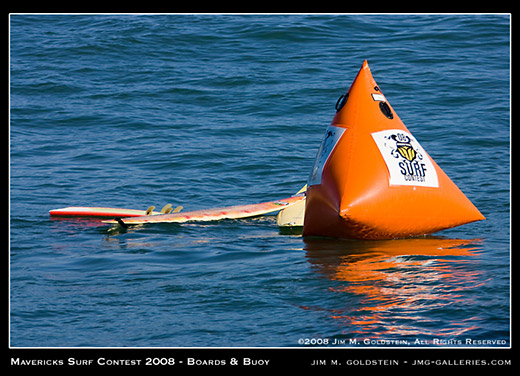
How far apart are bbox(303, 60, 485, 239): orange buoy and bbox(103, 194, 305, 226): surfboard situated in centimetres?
157

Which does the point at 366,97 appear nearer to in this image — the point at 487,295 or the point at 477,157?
the point at 487,295

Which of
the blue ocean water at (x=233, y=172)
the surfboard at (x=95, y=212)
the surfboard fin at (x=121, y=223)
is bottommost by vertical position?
the surfboard at (x=95, y=212)

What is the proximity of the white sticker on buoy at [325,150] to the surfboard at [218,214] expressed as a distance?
1512 millimetres

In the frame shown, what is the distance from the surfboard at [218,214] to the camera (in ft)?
28.1

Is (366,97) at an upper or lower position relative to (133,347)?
upper

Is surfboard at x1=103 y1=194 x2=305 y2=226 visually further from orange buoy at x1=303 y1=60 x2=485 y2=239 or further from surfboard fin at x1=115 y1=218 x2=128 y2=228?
orange buoy at x1=303 y1=60 x2=485 y2=239

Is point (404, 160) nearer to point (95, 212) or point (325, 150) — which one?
point (325, 150)

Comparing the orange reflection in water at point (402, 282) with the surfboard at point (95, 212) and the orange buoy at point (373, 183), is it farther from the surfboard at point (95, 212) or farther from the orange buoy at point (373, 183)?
the surfboard at point (95, 212)

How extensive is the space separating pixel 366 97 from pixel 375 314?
285 centimetres

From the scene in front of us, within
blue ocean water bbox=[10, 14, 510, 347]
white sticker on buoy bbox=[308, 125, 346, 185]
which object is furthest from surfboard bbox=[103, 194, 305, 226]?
white sticker on buoy bbox=[308, 125, 346, 185]

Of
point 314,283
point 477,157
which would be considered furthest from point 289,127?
point 314,283

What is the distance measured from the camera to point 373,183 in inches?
270

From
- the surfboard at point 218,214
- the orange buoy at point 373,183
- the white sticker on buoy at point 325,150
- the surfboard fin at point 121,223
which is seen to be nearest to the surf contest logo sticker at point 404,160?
the orange buoy at point 373,183

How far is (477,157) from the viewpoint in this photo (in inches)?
460
